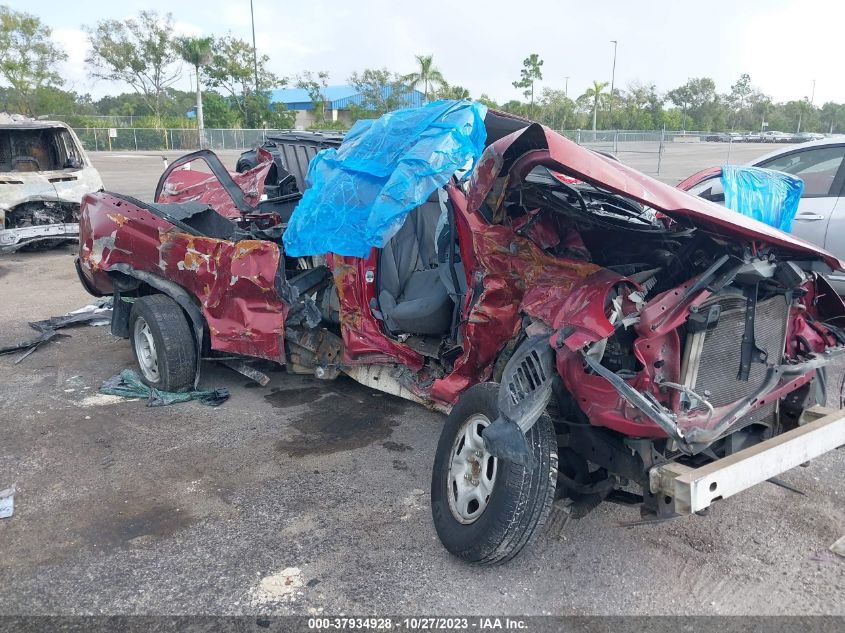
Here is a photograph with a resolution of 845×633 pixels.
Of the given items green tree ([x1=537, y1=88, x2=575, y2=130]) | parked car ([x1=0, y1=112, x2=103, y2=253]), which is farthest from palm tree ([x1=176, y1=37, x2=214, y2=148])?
parked car ([x1=0, y1=112, x2=103, y2=253])

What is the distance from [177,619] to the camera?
2557mm

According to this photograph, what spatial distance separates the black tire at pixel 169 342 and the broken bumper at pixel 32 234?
6302mm

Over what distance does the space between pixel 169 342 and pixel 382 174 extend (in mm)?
2101

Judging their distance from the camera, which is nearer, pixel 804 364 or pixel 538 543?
pixel 804 364

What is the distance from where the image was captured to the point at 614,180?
2.42m

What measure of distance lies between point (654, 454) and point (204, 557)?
199 cm

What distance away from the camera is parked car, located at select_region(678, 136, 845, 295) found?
5691mm

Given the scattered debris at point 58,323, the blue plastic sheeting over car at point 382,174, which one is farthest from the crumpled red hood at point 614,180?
the scattered debris at point 58,323

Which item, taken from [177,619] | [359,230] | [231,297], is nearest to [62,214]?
[231,297]

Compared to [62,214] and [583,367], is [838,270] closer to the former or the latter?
[583,367]

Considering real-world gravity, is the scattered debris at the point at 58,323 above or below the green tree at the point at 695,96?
below

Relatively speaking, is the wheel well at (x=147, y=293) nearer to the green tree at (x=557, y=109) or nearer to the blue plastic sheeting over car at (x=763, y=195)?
the blue plastic sheeting over car at (x=763, y=195)

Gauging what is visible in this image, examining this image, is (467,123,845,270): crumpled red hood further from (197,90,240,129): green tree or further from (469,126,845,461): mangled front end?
(197,90,240,129): green tree

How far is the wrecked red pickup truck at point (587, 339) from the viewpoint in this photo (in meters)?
2.54
